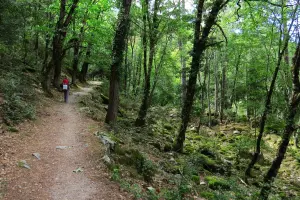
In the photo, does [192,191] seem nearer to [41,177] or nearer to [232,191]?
[232,191]

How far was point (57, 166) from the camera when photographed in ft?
21.3

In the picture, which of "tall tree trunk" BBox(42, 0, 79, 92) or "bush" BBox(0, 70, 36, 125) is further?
"tall tree trunk" BBox(42, 0, 79, 92)

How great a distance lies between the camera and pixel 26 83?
1355cm

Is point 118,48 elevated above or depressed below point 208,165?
above

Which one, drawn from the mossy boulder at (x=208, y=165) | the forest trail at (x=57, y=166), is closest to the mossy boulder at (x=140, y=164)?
the forest trail at (x=57, y=166)

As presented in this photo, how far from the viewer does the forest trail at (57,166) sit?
5.26 meters

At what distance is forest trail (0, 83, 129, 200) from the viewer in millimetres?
5262

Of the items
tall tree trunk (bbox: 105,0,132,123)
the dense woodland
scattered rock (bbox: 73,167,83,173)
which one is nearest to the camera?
scattered rock (bbox: 73,167,83,173)

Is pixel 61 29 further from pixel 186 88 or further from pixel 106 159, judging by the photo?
pixel 106 159

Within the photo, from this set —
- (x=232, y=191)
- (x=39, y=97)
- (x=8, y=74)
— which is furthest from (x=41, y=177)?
(x=8, y=74)

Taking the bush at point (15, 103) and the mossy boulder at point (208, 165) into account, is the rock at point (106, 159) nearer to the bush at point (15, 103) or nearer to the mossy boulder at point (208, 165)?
the bush at point (15, 103)

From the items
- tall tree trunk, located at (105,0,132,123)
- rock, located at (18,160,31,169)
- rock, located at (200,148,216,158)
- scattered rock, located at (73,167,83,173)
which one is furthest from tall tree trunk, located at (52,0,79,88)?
rock, located at (200,148,216,158)

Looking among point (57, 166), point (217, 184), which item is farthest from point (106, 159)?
point (217, 184)

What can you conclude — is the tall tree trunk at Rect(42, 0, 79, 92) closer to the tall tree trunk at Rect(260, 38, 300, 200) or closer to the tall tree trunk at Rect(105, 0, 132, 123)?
the tall tree trunk at Rect(105, 0, 132, 123)
